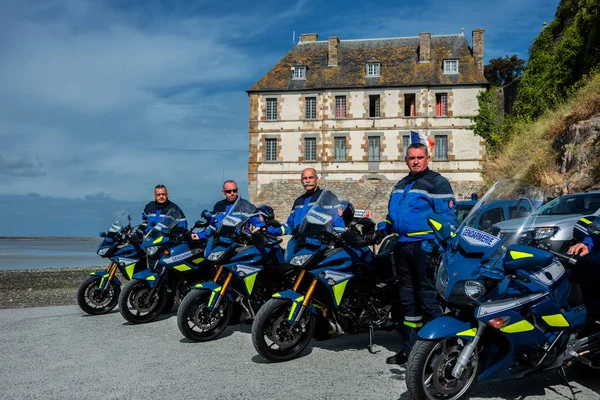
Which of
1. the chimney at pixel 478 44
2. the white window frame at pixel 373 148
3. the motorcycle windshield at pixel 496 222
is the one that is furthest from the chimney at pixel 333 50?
the motorcycle windshield at pixel 496 222

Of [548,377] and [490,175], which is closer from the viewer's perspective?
[548,377]

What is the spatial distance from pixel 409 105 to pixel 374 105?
2464 mm

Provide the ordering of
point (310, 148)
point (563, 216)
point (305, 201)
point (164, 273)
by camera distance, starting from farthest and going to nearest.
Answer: point (310, 148), point (563, 216), point (164, 273), point (305, 201)

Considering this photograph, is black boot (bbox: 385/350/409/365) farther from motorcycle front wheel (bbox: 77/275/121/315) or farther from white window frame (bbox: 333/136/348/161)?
white window frame (bbox: 333/136/348/161)

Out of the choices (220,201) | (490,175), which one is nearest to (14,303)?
(220,201)

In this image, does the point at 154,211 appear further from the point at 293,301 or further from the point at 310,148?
the point at 310,148

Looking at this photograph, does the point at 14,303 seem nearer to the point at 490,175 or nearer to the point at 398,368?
the point at 398,368

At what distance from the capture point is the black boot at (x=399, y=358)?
5.42 meters

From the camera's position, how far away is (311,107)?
40.9 m

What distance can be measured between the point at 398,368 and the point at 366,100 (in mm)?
36045

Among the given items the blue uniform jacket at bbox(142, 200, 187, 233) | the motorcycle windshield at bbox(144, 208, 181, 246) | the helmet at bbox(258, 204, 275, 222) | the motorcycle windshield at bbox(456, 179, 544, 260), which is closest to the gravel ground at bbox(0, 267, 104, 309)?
the blue uniform jacket at bbox(142, 200, 187, 233)

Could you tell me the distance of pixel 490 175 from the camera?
2228 centimetres

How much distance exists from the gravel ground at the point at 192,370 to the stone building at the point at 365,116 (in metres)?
32.8

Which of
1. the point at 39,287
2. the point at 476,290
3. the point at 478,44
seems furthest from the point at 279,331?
the point at 478,44
